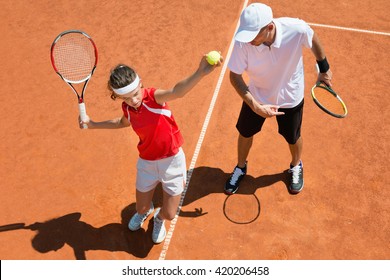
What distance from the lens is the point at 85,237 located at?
5.21m

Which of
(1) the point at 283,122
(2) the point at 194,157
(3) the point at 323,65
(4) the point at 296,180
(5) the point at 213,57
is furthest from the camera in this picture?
(2) the point at 194,157

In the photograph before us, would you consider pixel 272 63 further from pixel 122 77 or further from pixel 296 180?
pixel 296 180

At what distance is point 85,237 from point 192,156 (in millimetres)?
1725

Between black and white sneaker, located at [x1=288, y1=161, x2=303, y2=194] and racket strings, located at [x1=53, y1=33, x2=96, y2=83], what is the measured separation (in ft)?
9.01

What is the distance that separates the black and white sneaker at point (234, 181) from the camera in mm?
5555

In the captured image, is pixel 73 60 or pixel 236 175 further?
pixel 236 175

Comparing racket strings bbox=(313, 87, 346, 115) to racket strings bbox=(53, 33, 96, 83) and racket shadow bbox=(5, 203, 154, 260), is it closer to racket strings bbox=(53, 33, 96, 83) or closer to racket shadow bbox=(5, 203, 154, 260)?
racket shadow bbox=(5, 203, 154, 260)

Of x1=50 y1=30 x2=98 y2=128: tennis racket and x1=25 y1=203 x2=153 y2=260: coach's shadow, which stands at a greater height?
x1=50 y1=30 x2=98 y2=128: tennis racket

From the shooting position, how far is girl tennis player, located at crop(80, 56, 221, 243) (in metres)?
3.90

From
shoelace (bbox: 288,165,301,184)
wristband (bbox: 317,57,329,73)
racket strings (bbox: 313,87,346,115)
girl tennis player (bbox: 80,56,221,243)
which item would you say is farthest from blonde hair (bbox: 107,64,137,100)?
shoelace (bbox: 288,165,301,184)

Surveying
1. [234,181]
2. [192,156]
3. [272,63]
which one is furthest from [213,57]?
[192,156]

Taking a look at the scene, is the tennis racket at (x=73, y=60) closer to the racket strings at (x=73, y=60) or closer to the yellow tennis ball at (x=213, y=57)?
the racket strings at (x=73, y=60)

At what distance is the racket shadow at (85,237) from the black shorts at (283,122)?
63.0 inches
